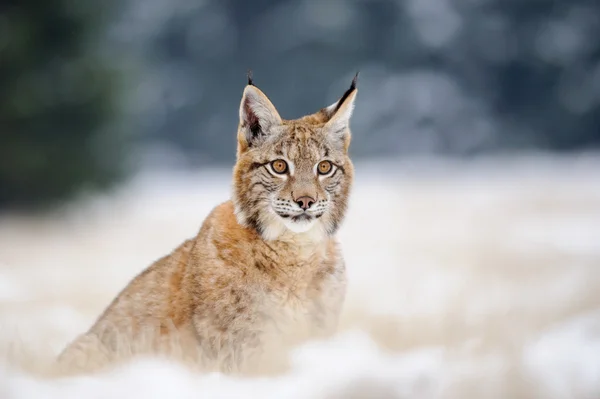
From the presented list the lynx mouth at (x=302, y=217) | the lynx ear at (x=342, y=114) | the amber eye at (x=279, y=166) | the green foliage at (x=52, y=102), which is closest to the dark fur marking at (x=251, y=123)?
the amber eye at (x=279, y=166)

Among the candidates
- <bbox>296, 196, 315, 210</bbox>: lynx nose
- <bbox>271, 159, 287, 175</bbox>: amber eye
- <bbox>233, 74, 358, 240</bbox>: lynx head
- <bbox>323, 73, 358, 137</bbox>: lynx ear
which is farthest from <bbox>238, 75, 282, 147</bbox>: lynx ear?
<bbox>296, 196, 315, 210</bbox>: lynx nose

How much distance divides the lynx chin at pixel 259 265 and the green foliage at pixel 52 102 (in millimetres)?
9170

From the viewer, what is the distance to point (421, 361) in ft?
14.1

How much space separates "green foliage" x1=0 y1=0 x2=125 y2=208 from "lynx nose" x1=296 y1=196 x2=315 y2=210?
31.5 ft

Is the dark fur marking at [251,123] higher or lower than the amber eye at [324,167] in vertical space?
higher

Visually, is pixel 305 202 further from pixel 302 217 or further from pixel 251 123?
pixel 251 123

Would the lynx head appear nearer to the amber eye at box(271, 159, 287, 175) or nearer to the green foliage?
the amber eye at box(271, 159, 287, 175)

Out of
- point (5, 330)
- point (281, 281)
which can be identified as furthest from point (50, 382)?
point (281, 281)

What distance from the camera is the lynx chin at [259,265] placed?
13.3 ft

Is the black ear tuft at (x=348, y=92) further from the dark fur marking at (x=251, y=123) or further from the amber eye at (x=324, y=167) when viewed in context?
the dark fur marking at (x=251, y=123)

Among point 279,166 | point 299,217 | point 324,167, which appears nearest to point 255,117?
point 279,166

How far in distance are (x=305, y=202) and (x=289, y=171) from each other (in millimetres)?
207

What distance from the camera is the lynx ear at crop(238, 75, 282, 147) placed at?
412 cm

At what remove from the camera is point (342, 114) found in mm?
4293
